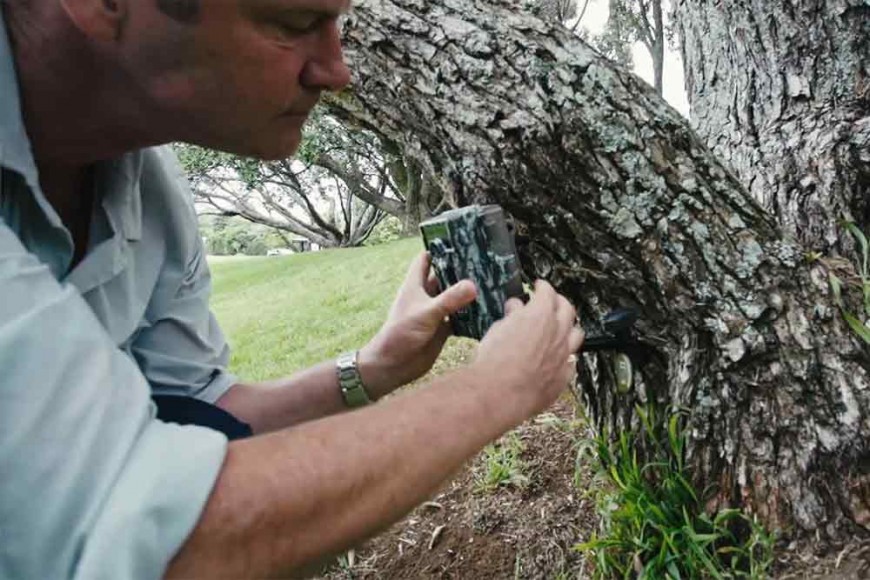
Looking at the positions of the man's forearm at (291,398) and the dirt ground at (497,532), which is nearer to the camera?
the man's forearm at (291,398)

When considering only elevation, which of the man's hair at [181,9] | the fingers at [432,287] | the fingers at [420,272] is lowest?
the fingers at [432,287]

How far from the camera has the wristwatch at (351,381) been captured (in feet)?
6.10

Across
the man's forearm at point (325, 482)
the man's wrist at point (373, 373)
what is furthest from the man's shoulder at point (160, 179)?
the man's forearm at point (325, 482)

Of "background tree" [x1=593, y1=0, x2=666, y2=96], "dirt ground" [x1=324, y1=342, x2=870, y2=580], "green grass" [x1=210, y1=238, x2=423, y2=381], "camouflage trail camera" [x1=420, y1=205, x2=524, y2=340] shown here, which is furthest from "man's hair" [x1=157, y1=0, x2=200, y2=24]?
"background tree" [x1=593, y1=0, x2=666, y2=96]

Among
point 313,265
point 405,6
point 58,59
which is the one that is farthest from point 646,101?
point 313,265

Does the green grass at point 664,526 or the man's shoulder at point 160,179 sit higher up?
the man's shoulder at point 160,179

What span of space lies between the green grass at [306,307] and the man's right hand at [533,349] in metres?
3.59

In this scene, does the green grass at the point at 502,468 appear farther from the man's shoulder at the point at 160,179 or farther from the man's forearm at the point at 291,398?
the man's shoulder at the point at 160,179

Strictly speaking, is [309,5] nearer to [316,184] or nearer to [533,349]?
[533,349]

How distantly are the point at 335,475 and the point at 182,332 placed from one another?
97 centimetres

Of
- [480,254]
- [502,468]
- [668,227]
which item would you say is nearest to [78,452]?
[480,254]

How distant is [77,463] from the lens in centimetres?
90

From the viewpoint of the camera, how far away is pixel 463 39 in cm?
172

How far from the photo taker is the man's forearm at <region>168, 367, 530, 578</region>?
97 cm
